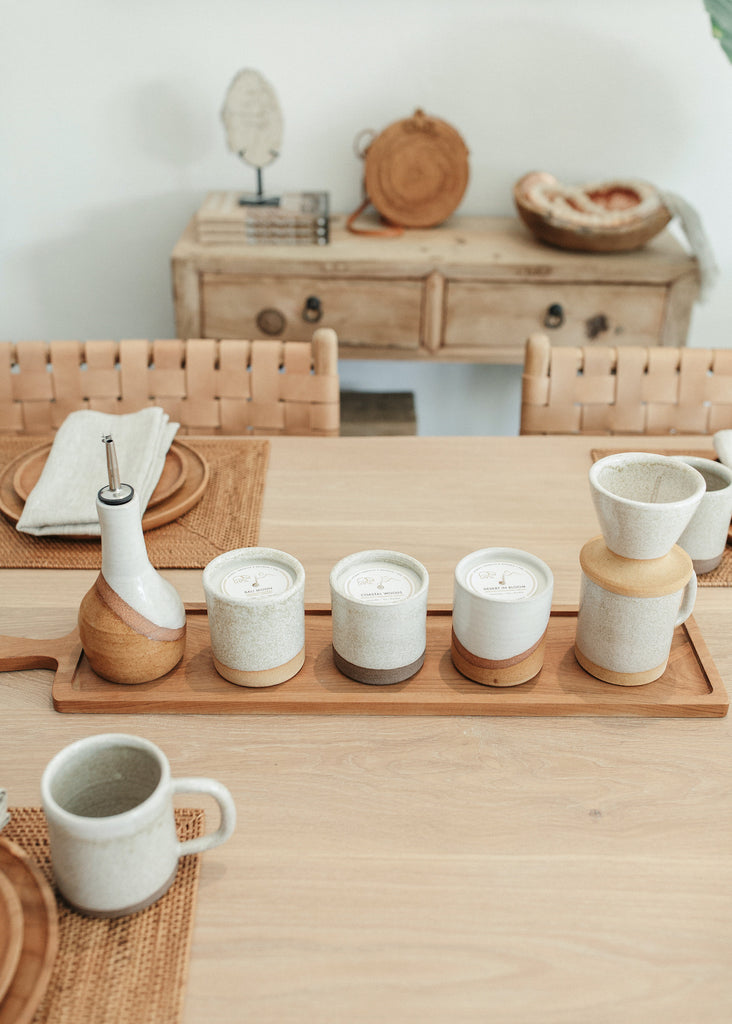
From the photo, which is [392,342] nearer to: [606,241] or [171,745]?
[606,241]

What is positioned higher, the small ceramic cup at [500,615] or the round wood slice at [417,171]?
the round wood slice at [417,171]

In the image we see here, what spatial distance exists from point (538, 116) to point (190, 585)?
71.6 inches

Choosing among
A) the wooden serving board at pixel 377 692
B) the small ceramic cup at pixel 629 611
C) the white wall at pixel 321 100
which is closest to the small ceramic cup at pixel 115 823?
the wooden serving board at pixel 377 692

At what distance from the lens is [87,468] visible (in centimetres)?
121

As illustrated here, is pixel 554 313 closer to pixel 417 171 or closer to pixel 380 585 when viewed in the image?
pixel 417 171

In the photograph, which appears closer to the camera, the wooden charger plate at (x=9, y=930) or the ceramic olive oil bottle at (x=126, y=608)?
the wooden charger plate at (x=9, y=930)

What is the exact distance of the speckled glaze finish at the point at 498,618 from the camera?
0.84 meters

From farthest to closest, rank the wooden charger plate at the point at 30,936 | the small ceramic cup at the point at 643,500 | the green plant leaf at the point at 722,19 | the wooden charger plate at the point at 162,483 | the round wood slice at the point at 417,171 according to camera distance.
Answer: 1. the round wood slice at the point at 417,171
2. the green plant leaf at the point at 722,19
3. the wooden charger plate at the point at 162,483
4. the small ceramic cup at the point at 643,500
5. the wooden charger plate at the point at 30,936

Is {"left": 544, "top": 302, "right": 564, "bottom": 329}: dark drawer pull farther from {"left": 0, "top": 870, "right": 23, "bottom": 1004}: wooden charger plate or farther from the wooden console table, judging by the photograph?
{"left": 0, "top": 870, "right": 23, "bottom": 1004}: wooden charger plate

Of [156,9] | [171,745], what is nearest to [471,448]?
[171,745]

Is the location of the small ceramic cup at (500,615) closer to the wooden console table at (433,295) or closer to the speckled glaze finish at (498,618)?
the speckled glaze finish at (498,618)

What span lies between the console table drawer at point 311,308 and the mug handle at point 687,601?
1.40m

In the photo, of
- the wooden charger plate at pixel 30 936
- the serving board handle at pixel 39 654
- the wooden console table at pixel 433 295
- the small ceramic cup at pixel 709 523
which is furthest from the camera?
the wooden console table at pixel 433 295

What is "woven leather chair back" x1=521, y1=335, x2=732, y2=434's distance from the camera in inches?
59.0
